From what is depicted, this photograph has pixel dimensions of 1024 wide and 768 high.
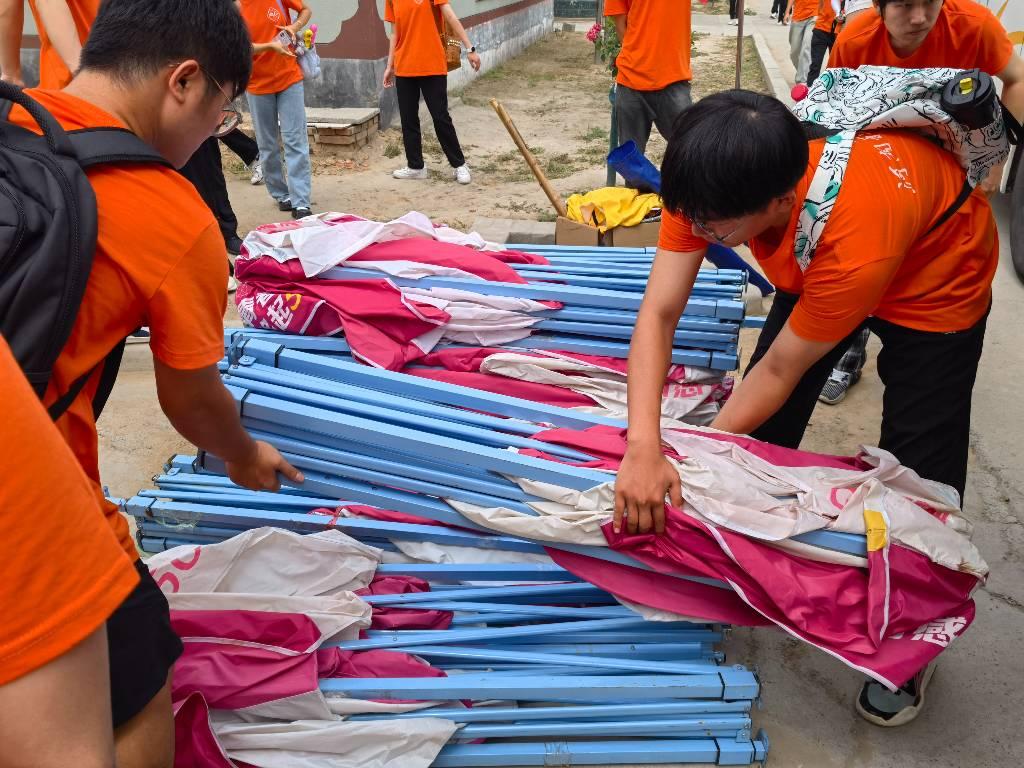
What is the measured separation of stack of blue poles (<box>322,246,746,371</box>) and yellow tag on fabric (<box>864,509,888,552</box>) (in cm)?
103

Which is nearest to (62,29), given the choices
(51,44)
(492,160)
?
(51,44)

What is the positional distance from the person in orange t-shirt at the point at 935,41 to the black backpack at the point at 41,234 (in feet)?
8.24

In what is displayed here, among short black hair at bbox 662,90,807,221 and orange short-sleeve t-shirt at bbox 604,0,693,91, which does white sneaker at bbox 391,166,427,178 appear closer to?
orange short-sleeve t-shirt at bbox 604,0,693,91

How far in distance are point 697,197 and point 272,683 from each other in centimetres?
153

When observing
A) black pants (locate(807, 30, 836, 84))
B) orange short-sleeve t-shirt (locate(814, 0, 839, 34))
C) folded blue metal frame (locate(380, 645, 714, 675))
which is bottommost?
folded blue metal frame (locate(380, 645, 714, 675))

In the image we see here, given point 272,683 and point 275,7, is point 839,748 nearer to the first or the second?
point 272,683

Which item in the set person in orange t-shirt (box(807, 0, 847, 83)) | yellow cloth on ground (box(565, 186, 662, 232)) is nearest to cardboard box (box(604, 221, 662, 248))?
yellow cloth on ground (box(565, 186, 662, 232))

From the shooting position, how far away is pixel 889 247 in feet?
6.01

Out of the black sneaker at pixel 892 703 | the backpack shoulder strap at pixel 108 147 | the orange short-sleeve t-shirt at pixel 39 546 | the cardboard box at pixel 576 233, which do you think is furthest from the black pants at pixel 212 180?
the orange short-sleeve t-shirt at pixel 39 546

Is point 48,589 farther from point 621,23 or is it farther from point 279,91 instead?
point 621,23

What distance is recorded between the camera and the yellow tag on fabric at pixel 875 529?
6.39ft

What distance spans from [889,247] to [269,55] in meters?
4.96

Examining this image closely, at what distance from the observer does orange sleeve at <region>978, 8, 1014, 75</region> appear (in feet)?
9.19

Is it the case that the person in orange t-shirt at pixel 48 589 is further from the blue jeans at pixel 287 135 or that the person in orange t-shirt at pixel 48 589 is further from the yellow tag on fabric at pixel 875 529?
the blue jeans at pixel 287 135
